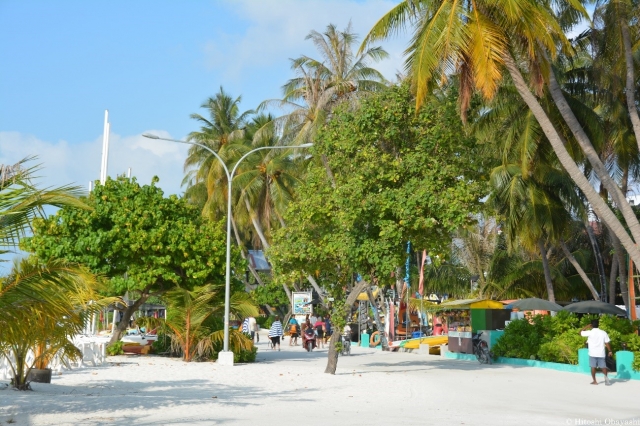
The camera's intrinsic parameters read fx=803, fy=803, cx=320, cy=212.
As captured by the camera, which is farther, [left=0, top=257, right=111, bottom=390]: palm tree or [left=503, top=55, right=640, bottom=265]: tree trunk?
[left=503, top=55, right=640, bottom=265]: tree trunk

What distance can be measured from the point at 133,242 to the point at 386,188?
1040 centimetres

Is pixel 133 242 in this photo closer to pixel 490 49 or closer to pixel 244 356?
pixel 244 356

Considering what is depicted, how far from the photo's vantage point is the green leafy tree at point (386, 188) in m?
21.3

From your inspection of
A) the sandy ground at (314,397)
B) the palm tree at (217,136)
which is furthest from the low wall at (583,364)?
the palm tree at (217,136)

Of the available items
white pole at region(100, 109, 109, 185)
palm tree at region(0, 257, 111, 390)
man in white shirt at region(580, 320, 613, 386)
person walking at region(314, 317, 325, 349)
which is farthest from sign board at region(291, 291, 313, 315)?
palm tree at region(0, 257, 111, 390)

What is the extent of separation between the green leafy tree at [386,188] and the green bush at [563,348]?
4.60m

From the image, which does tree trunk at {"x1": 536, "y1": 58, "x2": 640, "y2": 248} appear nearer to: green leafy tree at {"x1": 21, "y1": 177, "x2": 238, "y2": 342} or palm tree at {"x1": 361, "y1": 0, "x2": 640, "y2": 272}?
palm tree at {"x1": 361, "y1": 0, "x2": 640, "y2": 272}

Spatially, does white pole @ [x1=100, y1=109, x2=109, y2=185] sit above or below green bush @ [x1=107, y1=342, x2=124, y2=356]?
above

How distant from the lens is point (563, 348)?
23.5 m

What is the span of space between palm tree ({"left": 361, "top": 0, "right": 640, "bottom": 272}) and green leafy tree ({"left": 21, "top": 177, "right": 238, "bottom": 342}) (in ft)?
34.1

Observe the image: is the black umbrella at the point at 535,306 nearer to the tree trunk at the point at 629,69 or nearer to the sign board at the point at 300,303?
the tree trunk at the point at 629,69

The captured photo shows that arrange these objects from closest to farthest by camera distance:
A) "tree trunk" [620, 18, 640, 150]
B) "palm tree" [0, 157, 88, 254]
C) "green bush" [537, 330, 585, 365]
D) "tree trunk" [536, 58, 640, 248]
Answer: "palm tree" [0, 157, 88, 254] < "tree trunk" [536, 58, 640, 248] < "green bush" [537, 330, 585, 365] < "tree trunk" [620, 18, 640, 150]

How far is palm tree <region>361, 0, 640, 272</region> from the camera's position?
20125 millimetres

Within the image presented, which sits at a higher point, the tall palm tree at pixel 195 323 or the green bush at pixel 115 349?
the tall palm tree at pixel 195 323
